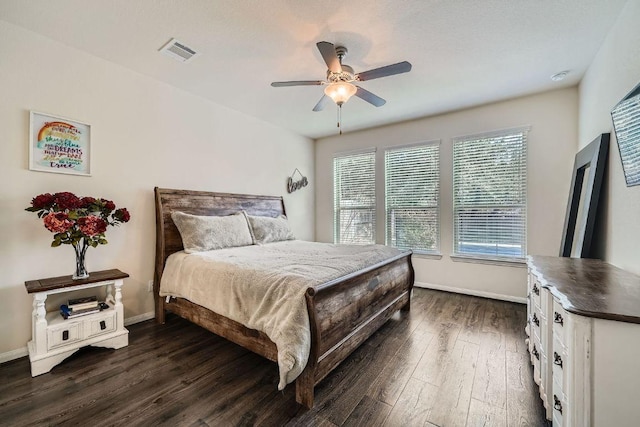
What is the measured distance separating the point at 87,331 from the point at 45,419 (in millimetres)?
775

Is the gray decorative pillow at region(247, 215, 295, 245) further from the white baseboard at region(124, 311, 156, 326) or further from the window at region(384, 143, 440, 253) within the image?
the window at region(384, 143, 440, 253)

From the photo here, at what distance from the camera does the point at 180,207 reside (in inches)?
125

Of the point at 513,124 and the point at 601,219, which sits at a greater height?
the point at 513,124

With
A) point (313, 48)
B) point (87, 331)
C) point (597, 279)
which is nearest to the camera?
point (597, 279)

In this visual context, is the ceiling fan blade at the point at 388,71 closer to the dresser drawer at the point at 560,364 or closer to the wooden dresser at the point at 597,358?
the wooden dresser at the point at 597,358

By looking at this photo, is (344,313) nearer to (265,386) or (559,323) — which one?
(265,386)

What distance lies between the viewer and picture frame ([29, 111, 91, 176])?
227 centimetres

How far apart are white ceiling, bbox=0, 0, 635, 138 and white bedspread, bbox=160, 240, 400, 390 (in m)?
1.94

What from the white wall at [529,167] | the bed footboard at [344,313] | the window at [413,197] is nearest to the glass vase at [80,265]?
the bed footboard at [344,313]

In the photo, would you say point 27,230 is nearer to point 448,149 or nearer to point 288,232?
point 288,232

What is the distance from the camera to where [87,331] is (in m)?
A: 2.20

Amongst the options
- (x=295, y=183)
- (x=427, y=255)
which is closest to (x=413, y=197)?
(x=427, y=255)

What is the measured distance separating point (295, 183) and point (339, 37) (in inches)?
117

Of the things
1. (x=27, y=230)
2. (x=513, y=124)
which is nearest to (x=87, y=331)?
(x=27, y=230)
